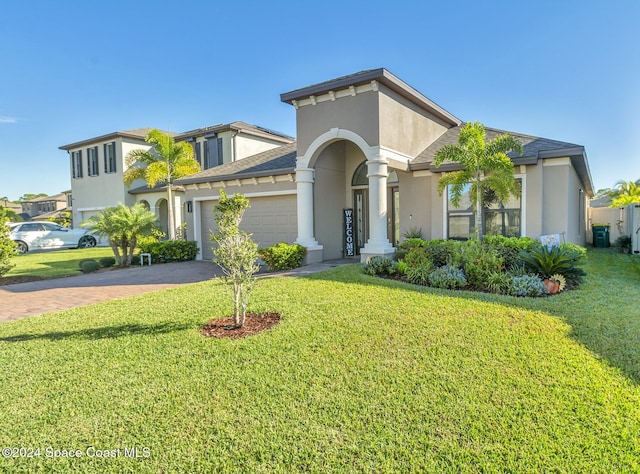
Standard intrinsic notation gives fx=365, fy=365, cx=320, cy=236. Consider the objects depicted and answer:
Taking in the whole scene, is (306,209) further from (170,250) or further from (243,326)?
(243,326)

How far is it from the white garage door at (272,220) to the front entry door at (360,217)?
2.32 metres

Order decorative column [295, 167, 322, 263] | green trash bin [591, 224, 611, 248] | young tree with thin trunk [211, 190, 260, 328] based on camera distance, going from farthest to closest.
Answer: green trash bin [591, 224, 611, 248], decorative column [295, 167, 322, 263], young tree with thin trunk [211, 190, 260, 328]

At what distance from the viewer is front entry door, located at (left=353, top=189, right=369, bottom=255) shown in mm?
13711

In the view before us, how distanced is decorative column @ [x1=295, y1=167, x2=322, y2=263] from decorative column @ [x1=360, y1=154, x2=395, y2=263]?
2.00m

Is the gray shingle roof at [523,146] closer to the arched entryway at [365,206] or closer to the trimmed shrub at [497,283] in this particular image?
the arched entryway at [365,206]

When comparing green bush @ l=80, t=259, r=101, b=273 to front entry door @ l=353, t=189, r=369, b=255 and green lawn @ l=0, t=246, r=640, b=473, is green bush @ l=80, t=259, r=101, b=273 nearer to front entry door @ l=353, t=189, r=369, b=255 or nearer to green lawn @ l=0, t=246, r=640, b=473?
green lawn @ l=0, t=246, r=640, b=473

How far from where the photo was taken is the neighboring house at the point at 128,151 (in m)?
22.4

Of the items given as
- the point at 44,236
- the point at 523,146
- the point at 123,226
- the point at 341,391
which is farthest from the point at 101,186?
the point at 341,391

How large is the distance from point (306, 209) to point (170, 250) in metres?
6.18

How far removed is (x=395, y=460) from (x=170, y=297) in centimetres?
Result: 613

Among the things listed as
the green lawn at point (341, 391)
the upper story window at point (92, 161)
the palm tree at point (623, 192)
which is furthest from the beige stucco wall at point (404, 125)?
the upper story window at point (92, 161)

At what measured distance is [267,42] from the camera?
14148 millimetres

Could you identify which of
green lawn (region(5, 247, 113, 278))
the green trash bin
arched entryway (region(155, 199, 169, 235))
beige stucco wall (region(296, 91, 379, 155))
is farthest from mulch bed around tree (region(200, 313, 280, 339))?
arched entryway (region(155, 199, 169, 235))

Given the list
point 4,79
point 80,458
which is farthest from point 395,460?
point 4,79
